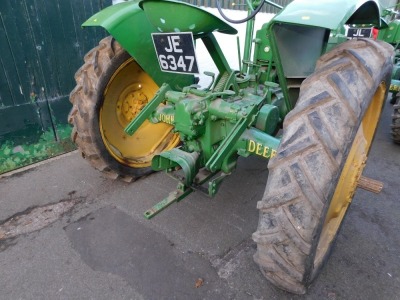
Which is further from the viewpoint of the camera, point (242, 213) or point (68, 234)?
point (242, 213)

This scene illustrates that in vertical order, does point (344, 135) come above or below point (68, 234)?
above

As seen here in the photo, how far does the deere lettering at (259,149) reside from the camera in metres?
1.81

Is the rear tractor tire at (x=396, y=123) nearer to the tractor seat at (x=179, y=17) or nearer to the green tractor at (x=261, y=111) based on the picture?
the green tractor at (x=261, y=111)

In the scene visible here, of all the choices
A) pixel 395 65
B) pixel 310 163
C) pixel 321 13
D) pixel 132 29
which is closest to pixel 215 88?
pixel 132 29

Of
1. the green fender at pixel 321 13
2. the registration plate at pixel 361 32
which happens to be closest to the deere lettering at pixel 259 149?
the green fender at pixel 321 13

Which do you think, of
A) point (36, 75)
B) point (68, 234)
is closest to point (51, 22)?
point (36, 75)

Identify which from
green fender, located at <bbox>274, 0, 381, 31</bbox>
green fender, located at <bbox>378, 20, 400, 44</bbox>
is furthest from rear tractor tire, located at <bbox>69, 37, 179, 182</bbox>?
green fender, located at <bbox>378, 20, 400, 44</bbox>

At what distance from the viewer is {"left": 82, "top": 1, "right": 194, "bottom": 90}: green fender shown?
2.17 m

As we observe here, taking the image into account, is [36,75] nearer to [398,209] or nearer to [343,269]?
[343,269]

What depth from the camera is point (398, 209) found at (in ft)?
8.60

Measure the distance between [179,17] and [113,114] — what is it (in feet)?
4.33

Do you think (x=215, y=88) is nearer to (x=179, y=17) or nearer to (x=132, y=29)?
(x=179, y=17)

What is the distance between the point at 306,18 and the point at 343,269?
166 centimetres

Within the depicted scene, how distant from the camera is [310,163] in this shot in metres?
1.18
